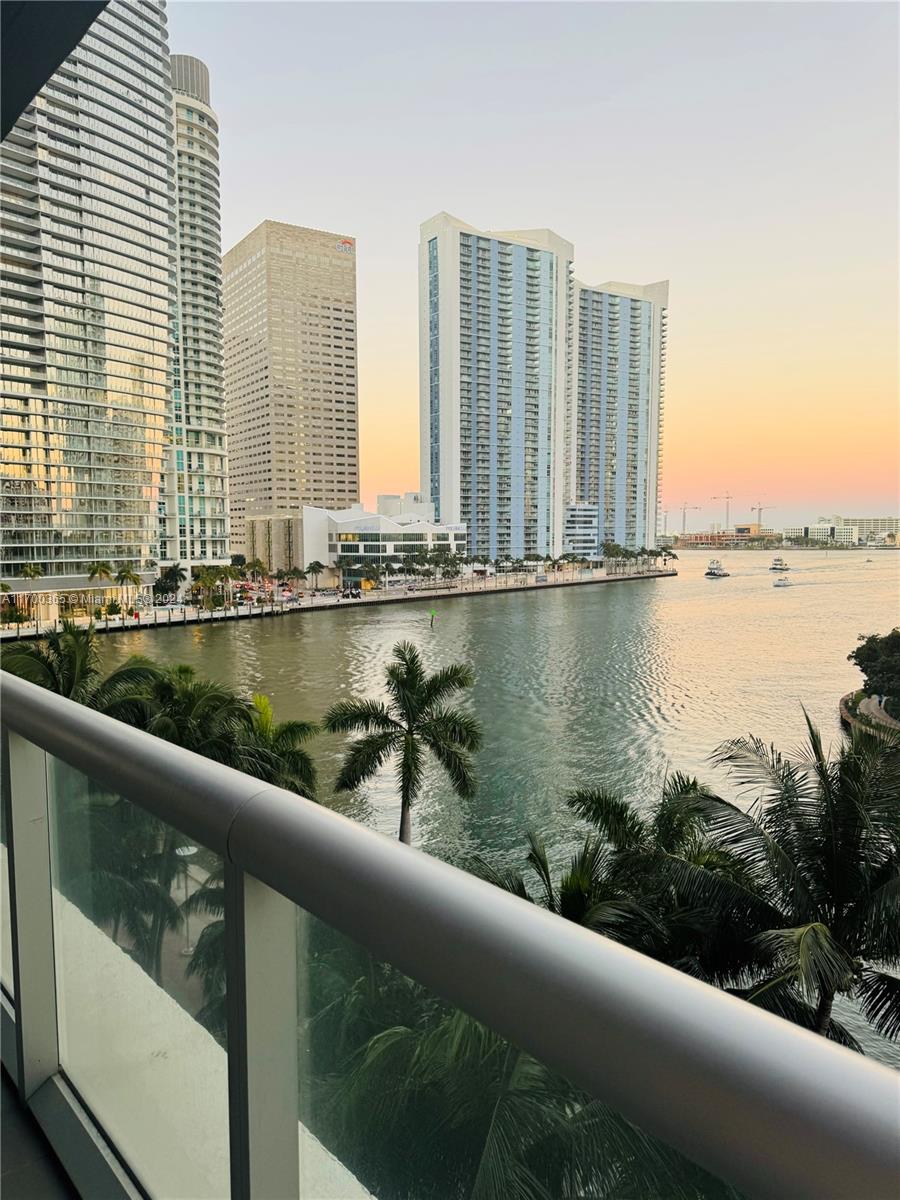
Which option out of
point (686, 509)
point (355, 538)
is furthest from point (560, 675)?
point (686, 509)

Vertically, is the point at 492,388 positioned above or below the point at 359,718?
above

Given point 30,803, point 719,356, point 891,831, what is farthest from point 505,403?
point 30,803

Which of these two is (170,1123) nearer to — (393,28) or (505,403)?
(505,403)

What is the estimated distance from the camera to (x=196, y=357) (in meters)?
51.5

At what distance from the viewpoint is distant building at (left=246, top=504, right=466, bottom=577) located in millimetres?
53844

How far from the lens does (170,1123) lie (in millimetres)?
618

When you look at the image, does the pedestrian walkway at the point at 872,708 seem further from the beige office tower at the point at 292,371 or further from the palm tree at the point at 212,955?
the beige office tower at the point at 292,371

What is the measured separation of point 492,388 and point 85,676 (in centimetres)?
5801

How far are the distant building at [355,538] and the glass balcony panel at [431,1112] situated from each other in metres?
53.3

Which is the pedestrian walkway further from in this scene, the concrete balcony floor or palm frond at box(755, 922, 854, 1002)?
the concrete balcony floor

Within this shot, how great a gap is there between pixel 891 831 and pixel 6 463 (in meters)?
42.6

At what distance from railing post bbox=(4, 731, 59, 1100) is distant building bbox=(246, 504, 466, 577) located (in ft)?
173

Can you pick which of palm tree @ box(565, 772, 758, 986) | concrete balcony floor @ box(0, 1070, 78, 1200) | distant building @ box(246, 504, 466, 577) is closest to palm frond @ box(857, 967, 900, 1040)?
palm tree @ box(565, 772, 758, 986)

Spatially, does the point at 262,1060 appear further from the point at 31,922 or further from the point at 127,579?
the point at 127,579
